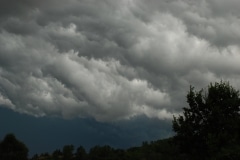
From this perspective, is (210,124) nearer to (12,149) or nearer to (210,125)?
(210,125)

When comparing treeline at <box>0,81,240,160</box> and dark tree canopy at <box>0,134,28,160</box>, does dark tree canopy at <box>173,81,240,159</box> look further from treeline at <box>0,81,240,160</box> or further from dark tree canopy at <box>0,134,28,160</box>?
dark tree canopy at <box>0,134,28,160</box>

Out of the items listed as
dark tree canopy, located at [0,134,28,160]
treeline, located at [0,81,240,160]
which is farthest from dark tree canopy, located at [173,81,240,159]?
dark tree canopy, located at [0,134,28,160]

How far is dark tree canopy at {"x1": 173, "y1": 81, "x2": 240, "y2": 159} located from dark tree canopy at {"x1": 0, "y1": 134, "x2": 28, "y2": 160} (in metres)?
101

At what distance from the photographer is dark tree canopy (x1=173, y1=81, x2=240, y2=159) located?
161 feet

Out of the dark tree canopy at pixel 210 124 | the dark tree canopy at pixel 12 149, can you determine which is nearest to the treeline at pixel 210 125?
the dark tree canopy at pixel 210 124

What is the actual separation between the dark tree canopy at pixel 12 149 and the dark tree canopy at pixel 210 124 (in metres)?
101

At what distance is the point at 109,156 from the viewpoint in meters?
187

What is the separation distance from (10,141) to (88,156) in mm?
61702

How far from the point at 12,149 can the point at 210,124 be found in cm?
10747

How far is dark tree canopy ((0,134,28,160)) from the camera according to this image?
140 meters

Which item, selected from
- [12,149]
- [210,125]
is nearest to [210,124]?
[210,125]

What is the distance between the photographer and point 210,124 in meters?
51.6

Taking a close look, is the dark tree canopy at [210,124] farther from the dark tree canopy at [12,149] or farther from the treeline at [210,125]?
the dark tree canopy at [12,149]

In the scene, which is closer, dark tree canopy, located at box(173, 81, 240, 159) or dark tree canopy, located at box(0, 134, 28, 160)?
dark tree canopy, located at box(173, 81, 240, 159)
